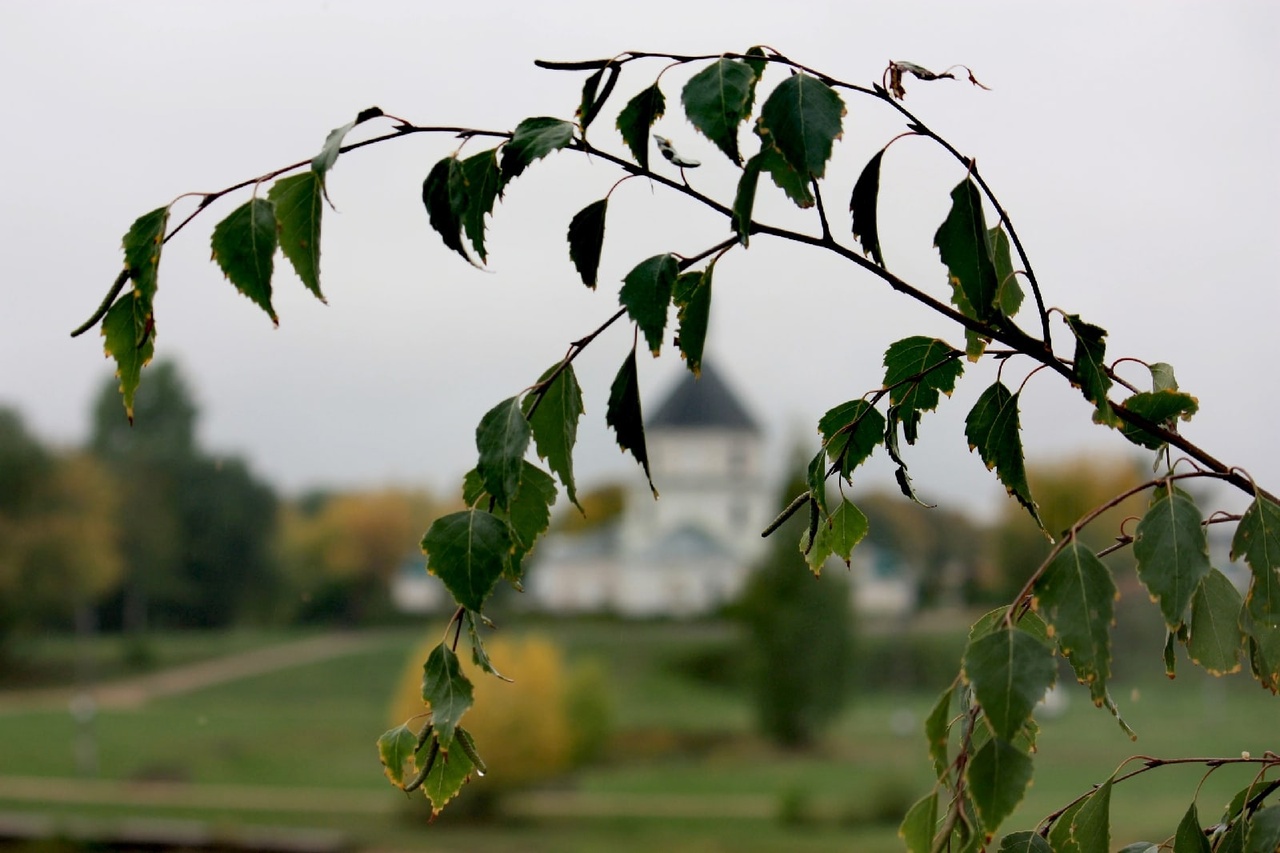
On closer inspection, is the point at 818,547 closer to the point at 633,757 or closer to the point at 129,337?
the point at 129,337

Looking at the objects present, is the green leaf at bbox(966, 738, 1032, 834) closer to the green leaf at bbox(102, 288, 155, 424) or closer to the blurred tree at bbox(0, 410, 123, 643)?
the green leaf at bbox(102, 288, 155, 424)

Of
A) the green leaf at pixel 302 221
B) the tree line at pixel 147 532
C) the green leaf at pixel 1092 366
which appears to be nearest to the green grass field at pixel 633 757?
the tree line at pixel 147 532

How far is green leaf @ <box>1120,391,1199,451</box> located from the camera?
342mm

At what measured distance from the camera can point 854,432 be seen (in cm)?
38

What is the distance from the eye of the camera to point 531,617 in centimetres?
1902

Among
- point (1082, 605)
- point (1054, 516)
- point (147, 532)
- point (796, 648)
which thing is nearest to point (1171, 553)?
point (1082, 605)

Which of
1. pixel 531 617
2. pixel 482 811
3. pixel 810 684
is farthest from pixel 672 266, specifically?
pixel 531 617

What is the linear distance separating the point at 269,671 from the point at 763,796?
24.1 feet

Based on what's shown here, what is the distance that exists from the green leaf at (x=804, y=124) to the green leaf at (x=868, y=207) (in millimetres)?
43

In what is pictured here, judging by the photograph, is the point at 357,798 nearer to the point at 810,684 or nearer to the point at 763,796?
the point at 763,796

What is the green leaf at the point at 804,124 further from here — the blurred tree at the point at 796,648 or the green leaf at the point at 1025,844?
the blurred tree at the point at 796,648

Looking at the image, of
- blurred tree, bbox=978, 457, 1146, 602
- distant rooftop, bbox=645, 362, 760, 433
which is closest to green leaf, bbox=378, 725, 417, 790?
blurred tree, bbox=978, 457, 1146, 602

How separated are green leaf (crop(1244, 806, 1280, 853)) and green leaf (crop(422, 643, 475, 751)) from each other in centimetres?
21

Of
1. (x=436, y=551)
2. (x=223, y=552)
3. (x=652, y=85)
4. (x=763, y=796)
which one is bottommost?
(x=763, y=796)
